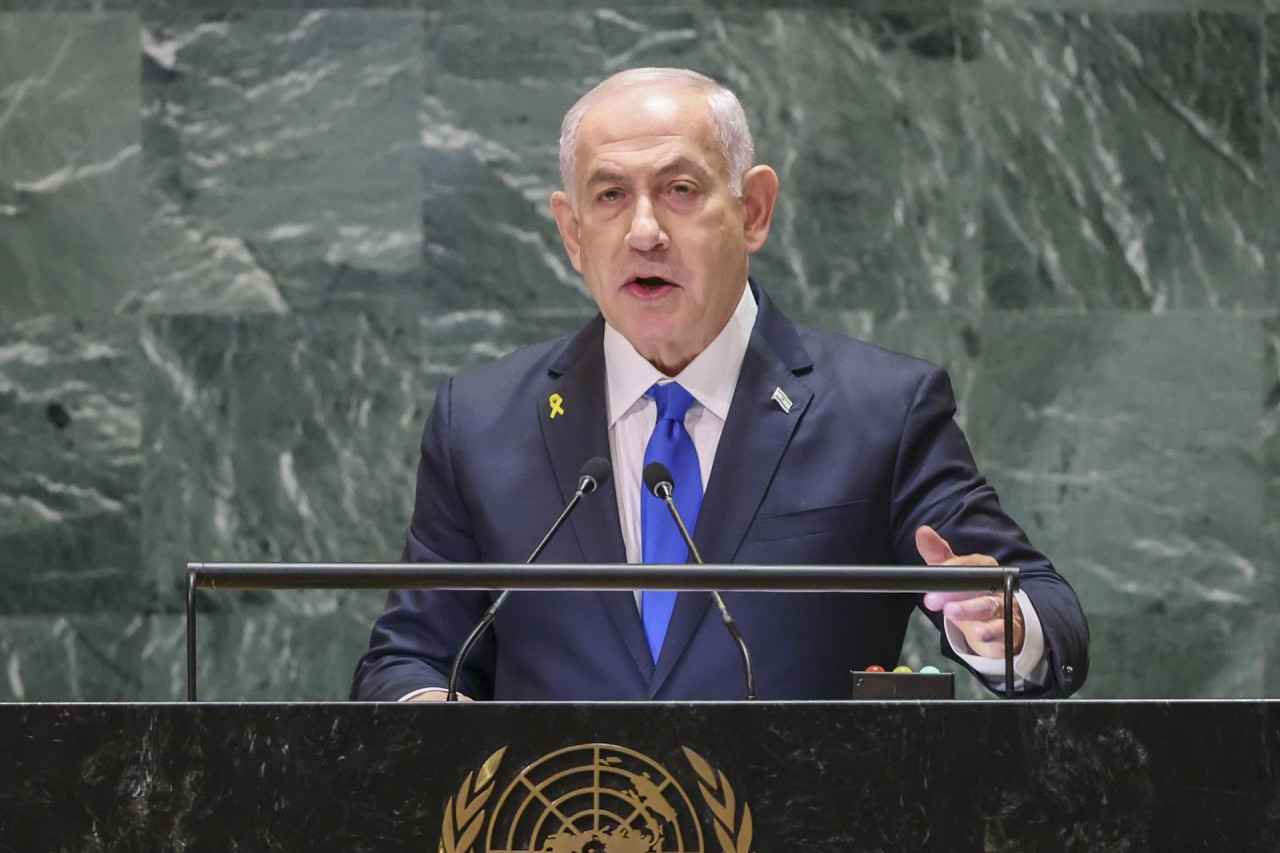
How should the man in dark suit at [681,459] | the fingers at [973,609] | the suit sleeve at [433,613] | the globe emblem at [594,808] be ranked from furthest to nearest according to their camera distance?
the man in dark suit at [681,459], the suit sleeve at [433,613], the fingers at [973,609], the globe emblem at [594,808]

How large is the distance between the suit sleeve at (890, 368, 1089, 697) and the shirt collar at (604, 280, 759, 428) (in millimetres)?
347

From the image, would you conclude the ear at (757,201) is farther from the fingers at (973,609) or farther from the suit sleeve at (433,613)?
the fingers at (973,609)

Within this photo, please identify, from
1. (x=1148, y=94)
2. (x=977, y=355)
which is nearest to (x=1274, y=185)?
(x=1148, y=94)

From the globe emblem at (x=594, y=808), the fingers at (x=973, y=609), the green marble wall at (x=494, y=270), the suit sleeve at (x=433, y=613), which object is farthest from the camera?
the green marble wall at (x=494, y=270)

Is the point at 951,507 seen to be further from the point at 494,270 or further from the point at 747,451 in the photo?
the point at 494,270

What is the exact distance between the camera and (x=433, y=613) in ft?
9.78

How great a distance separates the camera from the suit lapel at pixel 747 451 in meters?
2.89

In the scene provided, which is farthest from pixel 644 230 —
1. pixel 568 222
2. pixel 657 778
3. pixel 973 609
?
pixel 657 778

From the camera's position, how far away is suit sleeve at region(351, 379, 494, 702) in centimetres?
283

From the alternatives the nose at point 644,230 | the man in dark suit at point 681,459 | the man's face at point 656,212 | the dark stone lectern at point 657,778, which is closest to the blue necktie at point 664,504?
the man in dark suit at point 681,459

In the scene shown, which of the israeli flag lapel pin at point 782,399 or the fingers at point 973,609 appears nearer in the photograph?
the fingers at point 973,609

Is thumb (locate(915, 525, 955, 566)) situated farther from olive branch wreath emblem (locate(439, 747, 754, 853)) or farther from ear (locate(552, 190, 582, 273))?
ear (locate(552, 190, 582, 273))

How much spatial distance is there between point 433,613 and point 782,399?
765 mm

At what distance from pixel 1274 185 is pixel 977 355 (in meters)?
1.05
